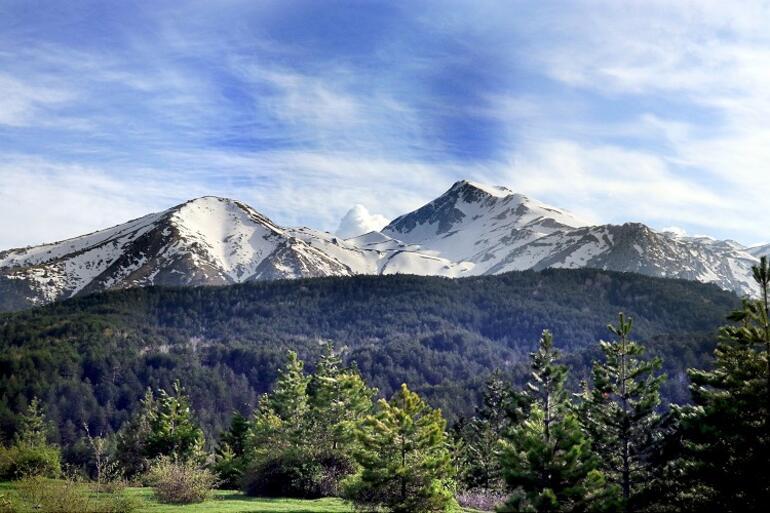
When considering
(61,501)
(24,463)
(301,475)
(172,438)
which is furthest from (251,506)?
(172,438)

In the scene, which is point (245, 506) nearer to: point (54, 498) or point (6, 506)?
point (54, 498)

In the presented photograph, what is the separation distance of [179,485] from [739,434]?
38.8 meters

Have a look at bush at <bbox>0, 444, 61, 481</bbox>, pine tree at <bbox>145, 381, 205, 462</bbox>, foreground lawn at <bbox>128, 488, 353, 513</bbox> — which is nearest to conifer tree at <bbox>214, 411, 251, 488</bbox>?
pine tree at <bbox>145, 381, 205, 462</bbox>

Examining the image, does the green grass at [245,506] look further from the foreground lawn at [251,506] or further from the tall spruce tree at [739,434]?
the tall spruce tree at [739,434]

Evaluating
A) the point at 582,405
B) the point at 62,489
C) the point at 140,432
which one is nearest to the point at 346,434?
the point at 582,405

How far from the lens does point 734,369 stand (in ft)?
107

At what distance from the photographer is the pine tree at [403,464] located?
1713 inches

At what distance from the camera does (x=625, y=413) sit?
42.5 meters

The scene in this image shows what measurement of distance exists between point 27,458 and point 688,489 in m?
53.6

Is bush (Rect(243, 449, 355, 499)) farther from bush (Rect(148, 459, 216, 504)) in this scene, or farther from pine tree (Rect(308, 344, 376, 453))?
bush (Rect(148, 459, 216, 504))

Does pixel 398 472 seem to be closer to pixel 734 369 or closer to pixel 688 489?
pixel 688 489

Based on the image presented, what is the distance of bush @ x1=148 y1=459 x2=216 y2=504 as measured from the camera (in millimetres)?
51000

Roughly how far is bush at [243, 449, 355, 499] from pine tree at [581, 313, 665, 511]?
25.5 meters

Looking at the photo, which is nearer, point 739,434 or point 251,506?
point 739,434
